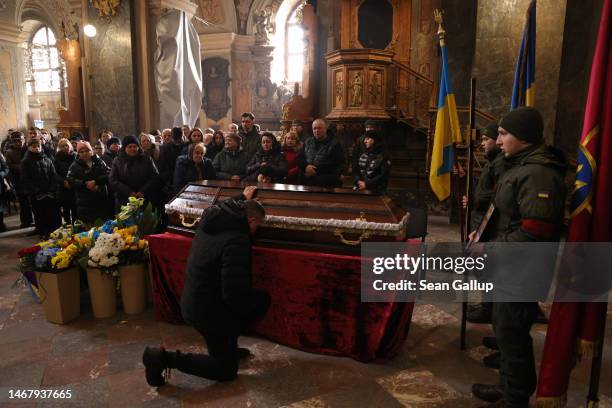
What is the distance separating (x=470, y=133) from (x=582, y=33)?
6692mm

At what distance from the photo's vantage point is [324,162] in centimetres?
502

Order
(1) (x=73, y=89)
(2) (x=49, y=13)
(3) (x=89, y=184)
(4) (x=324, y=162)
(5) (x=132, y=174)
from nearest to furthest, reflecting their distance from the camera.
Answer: (5) (x=132, y=174), (4) (x=324, y=162), (3) (x=89, y=184), (1) (x=73, y=89), (2) (x=49, y=13)

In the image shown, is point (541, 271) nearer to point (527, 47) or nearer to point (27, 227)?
point (527, 47)

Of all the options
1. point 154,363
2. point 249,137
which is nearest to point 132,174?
point 249,137

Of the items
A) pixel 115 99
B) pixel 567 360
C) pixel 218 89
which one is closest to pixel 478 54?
pixel 567 360

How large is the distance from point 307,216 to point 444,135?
1368mm

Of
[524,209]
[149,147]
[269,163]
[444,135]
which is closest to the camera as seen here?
[524,209]

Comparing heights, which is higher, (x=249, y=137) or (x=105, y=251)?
(x=249, y=137)

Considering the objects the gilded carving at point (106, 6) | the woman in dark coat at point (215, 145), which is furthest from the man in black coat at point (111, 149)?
the gilded carving at point (106, 6)

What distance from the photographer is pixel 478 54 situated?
7176 mm

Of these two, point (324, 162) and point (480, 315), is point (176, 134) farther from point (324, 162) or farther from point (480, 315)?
point (480, 315)

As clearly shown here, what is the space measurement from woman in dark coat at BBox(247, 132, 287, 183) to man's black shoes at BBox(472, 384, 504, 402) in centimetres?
279

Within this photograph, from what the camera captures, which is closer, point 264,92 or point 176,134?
point 176,134

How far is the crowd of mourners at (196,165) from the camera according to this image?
485cm
